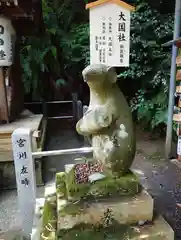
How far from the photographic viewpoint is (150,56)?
5.93m

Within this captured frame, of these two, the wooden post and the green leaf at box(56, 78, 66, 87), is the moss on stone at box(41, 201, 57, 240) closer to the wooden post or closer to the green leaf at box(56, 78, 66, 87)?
the wooden post

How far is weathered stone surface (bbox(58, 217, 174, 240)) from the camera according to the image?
1616 millimetres

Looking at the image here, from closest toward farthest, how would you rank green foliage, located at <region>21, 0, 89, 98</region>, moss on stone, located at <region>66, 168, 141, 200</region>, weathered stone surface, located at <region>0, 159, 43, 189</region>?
moss on stone, located at <region>66, 168, 141, 200</region>
weathered stone surface, located at <region>0, 159, 43, 189</region>
green foliage, located at <region>21, 0, 89, 98</region>

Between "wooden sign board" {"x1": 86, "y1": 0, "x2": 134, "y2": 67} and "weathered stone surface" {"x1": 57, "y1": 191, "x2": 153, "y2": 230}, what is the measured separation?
240cm

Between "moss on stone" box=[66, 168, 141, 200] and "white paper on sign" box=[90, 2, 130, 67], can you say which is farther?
"white paper on sign" box=[90, 2, 130, 67]

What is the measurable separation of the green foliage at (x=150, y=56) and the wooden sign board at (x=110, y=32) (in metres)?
2.25

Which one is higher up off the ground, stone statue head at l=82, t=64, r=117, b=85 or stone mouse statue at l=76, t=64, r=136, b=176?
stone statue head at l=82, t=64, r=117, b=85

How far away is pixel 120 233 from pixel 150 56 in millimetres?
4980

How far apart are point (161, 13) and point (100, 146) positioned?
5886 mm

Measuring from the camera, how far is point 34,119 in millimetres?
5438

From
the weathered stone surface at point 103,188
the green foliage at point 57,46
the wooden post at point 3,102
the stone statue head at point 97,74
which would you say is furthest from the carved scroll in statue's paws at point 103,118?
the green foliage at point 57,46

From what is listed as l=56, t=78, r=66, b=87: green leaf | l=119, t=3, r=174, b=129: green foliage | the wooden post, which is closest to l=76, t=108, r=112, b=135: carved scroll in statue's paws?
the wooden post

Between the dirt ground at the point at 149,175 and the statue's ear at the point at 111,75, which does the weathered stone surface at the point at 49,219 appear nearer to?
the dirt ground at the point at 149,175

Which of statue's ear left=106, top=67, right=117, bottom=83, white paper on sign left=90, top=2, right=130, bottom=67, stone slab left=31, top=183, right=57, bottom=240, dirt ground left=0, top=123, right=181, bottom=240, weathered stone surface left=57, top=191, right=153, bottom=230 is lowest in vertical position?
dirt ground left=0, top=123, right=181, bottom=240
